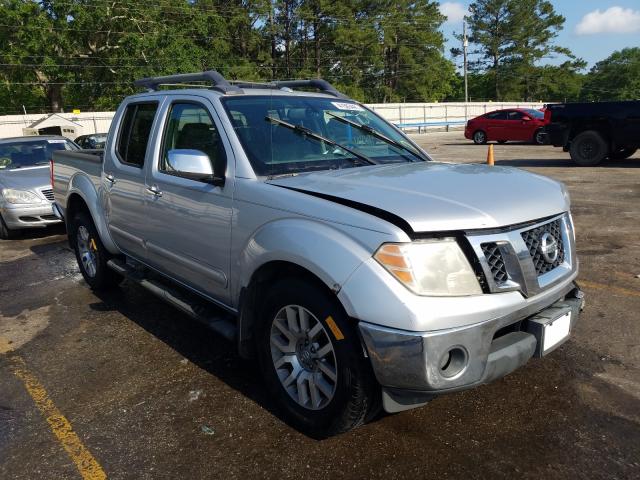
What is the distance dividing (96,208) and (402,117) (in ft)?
132

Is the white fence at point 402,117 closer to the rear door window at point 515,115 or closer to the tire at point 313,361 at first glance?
the rear door window at point 515,115

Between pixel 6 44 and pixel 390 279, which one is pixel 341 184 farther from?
pixel 6 44

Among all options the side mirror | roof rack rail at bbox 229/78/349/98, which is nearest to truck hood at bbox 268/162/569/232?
the side mirror

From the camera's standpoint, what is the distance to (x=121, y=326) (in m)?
4.70

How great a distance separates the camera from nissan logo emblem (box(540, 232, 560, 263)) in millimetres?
2771

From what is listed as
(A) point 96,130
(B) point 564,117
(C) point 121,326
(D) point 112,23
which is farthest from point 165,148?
(D) point 112,23

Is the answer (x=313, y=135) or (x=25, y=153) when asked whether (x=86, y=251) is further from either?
(x=25, y=153)

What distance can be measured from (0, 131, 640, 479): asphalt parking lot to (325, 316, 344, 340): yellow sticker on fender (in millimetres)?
672

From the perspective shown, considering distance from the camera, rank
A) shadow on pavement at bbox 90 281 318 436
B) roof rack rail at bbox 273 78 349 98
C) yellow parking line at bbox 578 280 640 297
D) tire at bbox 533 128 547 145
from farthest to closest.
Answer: tire at bbox 533 128 547 145 → yellow parking line at bbox 578 280 640 297 → roof rack rail at bbox 273 78 349 98 → shadow on pavement at bbox 90 281 318 436

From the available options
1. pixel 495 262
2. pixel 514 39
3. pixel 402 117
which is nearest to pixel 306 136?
pixel 495 262

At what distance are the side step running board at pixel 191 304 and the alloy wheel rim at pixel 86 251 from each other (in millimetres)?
866

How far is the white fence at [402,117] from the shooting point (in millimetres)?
35844

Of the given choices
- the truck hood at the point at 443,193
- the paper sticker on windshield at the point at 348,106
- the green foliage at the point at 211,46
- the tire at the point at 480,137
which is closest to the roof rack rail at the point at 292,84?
the paper sticker on windshield at the point at 348,106

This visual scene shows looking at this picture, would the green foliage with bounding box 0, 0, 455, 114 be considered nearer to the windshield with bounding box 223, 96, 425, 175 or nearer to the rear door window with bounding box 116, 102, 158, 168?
the rear door window with bounding box 116, 102, 158, 168
